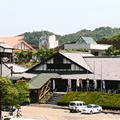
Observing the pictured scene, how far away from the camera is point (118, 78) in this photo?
65312 mm

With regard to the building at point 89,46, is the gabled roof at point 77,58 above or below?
below

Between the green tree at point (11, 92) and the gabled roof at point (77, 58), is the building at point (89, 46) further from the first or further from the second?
the green tree at point (11, 92)

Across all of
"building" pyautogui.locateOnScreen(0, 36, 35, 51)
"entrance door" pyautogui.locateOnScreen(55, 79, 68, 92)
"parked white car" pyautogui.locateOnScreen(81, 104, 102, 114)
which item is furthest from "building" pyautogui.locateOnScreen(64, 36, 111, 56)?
"parked white car" pyautogui.locateOnScreen(81, 104, 102, 114)

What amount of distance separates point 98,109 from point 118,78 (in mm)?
13603

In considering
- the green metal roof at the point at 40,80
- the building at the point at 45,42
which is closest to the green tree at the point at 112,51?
the green metal roof at the point at 40,80

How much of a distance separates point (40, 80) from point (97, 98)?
12.8 m

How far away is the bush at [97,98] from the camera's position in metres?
55.8

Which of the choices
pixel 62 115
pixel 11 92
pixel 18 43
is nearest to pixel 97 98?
pixel 62 115

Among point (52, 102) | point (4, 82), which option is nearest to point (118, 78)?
point (52, 102)

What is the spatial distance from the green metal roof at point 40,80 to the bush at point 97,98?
5.67 metres

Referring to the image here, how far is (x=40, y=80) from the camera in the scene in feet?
222

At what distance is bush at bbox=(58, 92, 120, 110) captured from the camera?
5584 cm

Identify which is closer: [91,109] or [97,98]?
[91,109]

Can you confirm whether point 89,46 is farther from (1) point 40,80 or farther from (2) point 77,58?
(1) point 40,80
